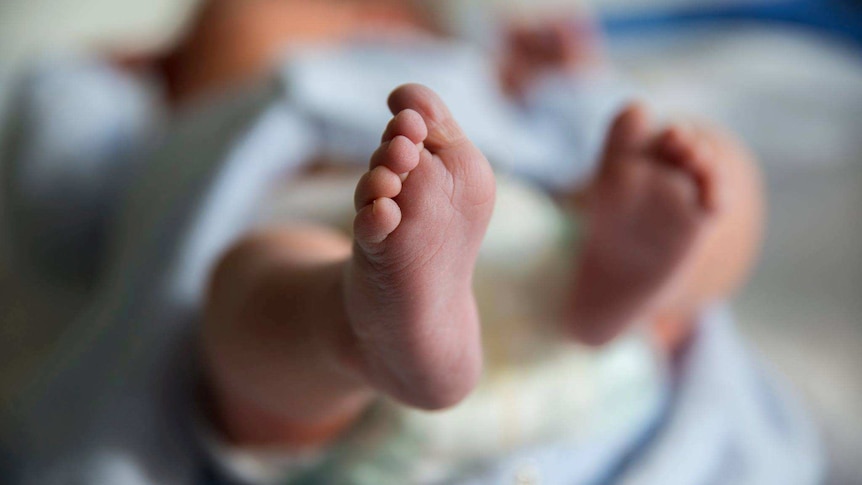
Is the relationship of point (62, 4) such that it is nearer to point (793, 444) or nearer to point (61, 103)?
point (61, 103)

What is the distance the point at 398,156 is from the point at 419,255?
3cm

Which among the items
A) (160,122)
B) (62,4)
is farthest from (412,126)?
(62,4)

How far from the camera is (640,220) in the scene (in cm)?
35

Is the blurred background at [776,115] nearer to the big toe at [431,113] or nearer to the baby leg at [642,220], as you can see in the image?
the baby leg at [642,220]

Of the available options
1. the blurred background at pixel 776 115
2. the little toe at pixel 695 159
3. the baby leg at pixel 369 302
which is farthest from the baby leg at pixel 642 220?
the blurred background at pixel 776 115

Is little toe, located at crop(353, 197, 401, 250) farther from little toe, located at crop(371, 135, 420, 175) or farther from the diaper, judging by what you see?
the diaper

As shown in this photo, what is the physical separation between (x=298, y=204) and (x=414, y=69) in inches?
7.6

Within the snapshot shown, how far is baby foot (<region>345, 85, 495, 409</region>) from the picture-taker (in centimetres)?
21

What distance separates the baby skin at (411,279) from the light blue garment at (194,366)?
4 centimetres

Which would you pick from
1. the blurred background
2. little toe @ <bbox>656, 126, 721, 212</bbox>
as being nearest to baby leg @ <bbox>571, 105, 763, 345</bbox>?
little toe @ <bbox>656, 126, 721, 212</bbox>

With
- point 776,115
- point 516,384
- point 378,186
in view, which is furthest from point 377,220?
point 776,115

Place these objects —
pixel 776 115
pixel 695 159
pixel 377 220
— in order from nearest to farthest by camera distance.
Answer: pixel 377 220, pixel 695 159, pixel 776 115

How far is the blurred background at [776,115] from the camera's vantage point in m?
0.55

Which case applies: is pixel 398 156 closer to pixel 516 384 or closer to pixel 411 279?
pixel 411 279
